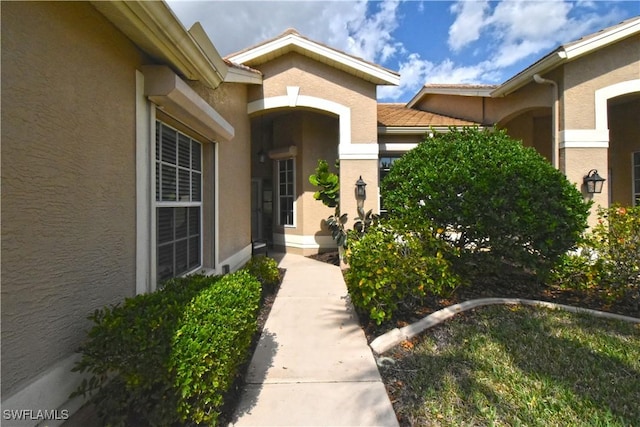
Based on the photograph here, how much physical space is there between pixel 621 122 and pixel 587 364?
10.4 meters

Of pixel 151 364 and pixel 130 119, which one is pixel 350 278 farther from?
pixel 130 119

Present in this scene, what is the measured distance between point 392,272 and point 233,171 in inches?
Answer: 168

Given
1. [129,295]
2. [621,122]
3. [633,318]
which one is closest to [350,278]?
[129,295]

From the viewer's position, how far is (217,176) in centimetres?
531

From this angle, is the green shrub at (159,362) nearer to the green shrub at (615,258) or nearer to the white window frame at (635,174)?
the green shrub at (615,258)

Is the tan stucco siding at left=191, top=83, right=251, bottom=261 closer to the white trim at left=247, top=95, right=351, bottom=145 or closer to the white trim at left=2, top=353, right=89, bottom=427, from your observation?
the white trim at left=247, top=95, right=351, bottom=145

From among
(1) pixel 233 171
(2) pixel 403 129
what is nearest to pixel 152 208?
(1) pixel 233 171

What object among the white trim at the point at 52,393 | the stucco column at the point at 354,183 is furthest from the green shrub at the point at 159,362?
the stucco column at the point at 354,183

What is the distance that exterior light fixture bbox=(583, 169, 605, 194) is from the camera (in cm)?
686

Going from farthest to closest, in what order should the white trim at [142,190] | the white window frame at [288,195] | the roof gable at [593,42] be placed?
the white window frame at [288,195] < the roof gable at [593,42] < the white trim at [142,190]

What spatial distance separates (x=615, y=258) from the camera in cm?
448

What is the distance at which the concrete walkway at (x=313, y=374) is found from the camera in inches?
96.8

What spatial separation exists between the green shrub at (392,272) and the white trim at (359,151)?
11.4 ft

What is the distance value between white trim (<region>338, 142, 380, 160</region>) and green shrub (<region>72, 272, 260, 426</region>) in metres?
5.89
